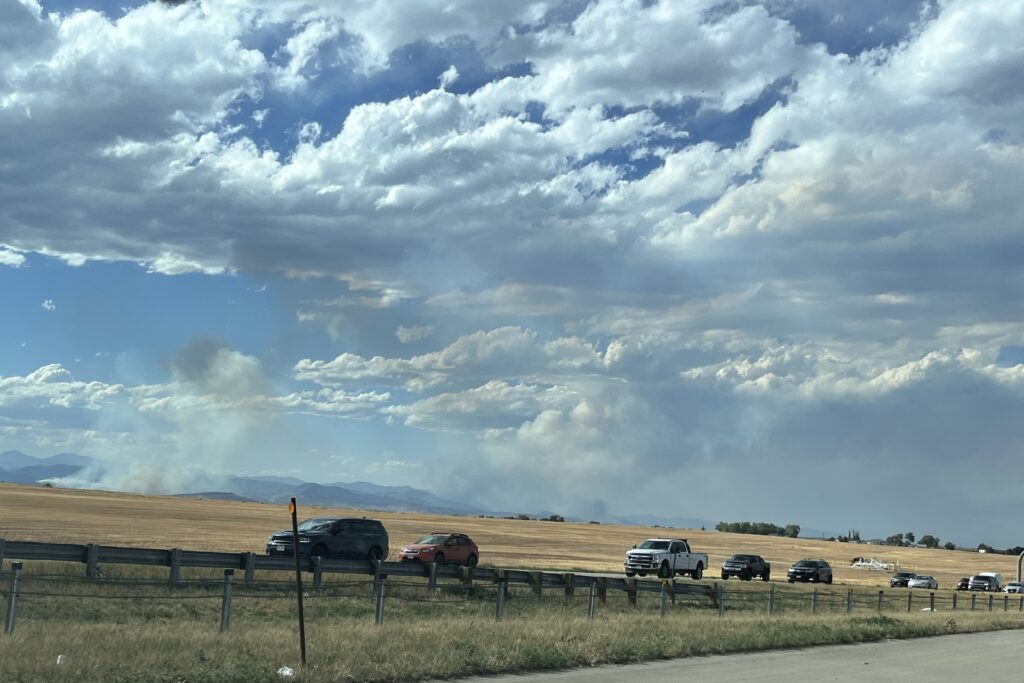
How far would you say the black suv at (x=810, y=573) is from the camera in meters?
62.7

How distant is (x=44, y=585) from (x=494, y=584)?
43.9ft

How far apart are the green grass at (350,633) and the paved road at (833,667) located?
0.81 meters

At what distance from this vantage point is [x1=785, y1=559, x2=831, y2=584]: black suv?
206ft

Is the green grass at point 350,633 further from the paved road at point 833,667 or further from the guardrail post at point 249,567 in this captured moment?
the paved road at point 833,667

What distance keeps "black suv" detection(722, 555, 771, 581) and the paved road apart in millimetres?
33965

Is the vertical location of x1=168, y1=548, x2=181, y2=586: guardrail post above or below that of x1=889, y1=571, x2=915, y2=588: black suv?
above

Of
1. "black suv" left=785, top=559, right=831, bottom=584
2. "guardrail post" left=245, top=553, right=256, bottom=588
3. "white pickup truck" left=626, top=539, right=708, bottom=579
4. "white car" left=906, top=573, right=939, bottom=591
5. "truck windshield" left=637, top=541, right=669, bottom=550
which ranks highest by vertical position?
"guardrail post" left=245, top=553, right=256, bottom=588

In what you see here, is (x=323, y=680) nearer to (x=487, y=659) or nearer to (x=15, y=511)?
(x=487, y=659)

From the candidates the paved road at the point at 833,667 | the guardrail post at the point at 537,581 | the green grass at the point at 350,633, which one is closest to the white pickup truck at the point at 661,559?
the green grass at the point at 350,633

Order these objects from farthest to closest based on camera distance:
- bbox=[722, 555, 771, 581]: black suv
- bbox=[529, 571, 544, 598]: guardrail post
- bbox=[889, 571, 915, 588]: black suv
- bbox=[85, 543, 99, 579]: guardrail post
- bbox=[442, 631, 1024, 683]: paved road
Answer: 1. bbox=[889, 571, 915, 588]: black suv
2. bbox=[722, 555, 771, 581]: black suv
3. bbox=[529, 571, 544, 598]: guardrail post
4. bbox=[85, 543, 99, 579]: guardrail post
5. bbox=[442, 631, 1024, 683]: paved road

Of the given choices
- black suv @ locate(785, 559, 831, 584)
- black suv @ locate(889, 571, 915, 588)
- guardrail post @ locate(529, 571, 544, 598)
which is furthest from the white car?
guardrail post @ locate(529, 571, 544, 598)

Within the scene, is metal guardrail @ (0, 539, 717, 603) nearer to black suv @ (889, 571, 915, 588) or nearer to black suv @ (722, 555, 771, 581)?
black suv @ (722, 555, 771, 581)

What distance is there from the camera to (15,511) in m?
84.4

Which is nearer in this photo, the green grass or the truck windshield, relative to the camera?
the green grass
